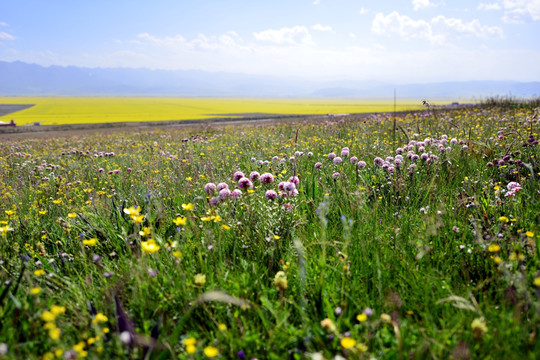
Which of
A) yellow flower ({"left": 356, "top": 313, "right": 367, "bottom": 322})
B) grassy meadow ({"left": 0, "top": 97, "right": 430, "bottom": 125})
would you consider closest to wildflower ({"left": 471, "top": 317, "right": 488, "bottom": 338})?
yellow flower ({"left": 356, "top": 313, "right": 367, "bottom": 322})

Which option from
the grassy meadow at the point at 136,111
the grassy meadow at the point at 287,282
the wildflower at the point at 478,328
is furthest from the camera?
the grassy meadow at the point at 136,111

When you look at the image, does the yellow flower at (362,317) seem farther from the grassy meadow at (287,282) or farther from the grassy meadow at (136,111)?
the grassy meadow at (136,111)

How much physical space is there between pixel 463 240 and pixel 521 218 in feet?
2.13

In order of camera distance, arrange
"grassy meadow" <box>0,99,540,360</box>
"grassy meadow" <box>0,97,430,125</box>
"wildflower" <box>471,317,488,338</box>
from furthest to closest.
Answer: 1. "grassy meadow" <box>0,97,430,125</box>
2. "grassy meadow" <box>0,99,540,360</box>
3. "wildflower" <box>471,317,488,338</box>

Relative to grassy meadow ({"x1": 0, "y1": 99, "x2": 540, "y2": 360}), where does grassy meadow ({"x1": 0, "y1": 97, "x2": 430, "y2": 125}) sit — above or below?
above

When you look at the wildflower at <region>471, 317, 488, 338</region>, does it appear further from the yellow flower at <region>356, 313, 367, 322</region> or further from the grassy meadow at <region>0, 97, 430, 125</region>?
the grassy meadow at <region>0, 97, 430, 125</region>

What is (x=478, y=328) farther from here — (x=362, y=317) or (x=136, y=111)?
(x=136, y=111)

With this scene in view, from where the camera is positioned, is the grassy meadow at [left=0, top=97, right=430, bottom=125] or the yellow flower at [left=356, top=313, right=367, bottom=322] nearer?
the yellow flower at [left=356, top=313, right=367, bottom=322]

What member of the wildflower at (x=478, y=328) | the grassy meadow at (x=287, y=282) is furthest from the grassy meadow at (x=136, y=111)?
the wildflower at (x=478, y=328)

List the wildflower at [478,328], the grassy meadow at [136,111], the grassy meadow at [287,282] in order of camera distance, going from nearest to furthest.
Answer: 1. the wildflower at [478,328]
2. the grassy meadow at [287,282]
3. the grassy meadow at [136,111]

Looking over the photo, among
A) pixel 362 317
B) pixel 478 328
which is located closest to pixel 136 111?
pixel 362 317

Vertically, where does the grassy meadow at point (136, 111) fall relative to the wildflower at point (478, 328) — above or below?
above

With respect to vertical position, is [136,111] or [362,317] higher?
[136,111]

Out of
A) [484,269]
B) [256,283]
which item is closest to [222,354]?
[256,283]
